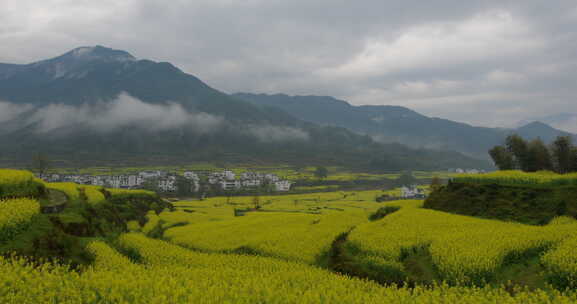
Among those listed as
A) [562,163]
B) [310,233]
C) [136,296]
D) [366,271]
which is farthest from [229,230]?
[562,163]

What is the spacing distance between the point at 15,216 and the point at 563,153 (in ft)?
202

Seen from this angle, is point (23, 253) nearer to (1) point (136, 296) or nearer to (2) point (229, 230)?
(1) point (136, 296)

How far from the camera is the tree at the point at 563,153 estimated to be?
1848 inches

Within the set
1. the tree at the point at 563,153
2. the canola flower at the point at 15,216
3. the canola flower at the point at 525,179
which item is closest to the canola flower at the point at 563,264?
the canola flower at the point at 525,179

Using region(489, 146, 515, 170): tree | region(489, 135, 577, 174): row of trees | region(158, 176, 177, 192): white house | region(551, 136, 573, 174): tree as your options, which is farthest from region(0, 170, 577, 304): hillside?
region(158, 176, 177, 192): white house

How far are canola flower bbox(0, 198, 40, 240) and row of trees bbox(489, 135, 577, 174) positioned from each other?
2374 inches

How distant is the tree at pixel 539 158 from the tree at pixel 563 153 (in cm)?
153

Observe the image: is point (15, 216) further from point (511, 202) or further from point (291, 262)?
point (511, 202)

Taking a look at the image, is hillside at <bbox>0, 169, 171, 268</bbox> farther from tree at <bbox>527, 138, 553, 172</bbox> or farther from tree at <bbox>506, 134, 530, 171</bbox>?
tree at <bbox>527, 138, 553, 172</bbox>

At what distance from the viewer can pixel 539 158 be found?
50219 mm

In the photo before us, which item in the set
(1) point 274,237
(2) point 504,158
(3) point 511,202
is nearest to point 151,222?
(1) point 274,237

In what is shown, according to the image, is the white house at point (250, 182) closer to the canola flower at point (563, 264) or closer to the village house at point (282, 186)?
the village house at point (282, 186)

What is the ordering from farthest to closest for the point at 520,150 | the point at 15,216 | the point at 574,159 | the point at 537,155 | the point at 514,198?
1. the point at 520,150
2. the point at 537,155
3. the point at 574,159
4. the point at 514,198
5. the point at 15,216

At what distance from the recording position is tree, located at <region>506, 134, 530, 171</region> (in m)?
51.6
